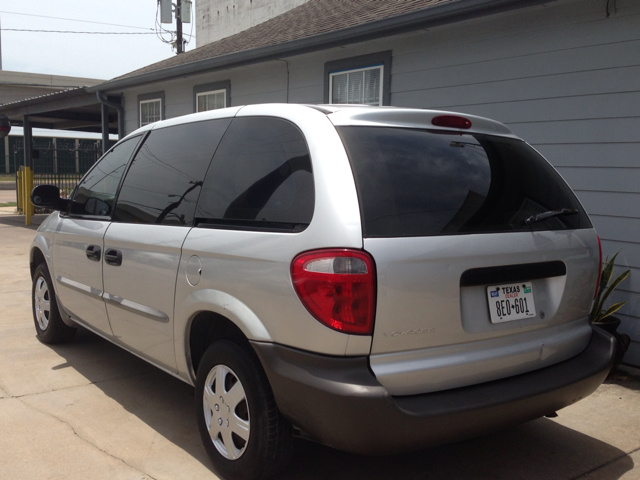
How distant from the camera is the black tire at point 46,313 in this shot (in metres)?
4.97

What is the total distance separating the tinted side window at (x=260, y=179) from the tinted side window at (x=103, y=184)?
1.19m

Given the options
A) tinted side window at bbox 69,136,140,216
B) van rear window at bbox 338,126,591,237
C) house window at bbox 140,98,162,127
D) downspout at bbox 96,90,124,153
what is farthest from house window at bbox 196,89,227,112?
van rear window at bbox 338,126,591,237

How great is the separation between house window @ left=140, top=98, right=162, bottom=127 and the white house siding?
20.3ft

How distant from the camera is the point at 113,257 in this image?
12.2ft

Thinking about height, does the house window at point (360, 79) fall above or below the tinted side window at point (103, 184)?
above

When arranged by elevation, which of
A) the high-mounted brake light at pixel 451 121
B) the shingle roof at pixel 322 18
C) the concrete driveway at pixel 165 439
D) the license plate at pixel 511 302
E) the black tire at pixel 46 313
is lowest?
the concrete driveway at pixel 165 439

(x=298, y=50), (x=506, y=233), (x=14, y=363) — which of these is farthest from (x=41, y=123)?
(x=506, y=233)

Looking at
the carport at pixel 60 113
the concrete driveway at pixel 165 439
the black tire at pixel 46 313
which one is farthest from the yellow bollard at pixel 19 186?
Result: the concrete driveway at pixel 165 439

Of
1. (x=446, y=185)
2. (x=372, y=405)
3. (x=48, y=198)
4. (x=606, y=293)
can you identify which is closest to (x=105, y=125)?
(x=48, y=198)

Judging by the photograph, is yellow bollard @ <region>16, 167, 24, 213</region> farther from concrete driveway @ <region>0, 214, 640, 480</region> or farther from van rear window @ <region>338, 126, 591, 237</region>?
van rear window @ <region>338, 126, 591, 237</region>

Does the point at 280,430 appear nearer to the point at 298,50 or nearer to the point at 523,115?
the point at 523,115

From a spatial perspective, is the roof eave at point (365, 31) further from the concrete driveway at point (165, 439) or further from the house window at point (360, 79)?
the concrete driveway at point (165, 439)

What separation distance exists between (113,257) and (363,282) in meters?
2.01

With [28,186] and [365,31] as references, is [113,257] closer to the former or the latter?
[365,31]
